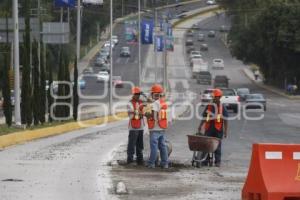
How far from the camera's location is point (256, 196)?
12453mm

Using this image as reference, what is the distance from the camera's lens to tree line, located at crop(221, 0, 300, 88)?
8994cm

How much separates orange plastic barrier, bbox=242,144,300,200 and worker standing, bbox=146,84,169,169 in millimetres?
5748

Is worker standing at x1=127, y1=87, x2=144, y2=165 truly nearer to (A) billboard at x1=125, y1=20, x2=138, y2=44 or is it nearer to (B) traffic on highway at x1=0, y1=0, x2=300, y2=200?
(B) traffic on highway at x1=0, y1=0, x2=300, y2=200

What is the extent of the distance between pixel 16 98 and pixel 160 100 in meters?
12.9

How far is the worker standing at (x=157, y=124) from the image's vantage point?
18.3m

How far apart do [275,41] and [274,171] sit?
79724 millimetres

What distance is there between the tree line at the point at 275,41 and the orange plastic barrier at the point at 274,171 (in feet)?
252

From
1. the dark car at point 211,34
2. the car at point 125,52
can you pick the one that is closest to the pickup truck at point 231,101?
the car at point 125,52

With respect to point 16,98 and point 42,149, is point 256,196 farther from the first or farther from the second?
point 16,98

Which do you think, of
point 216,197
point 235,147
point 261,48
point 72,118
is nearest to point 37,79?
point 72,118

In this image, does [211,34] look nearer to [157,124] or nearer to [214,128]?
[214,128]

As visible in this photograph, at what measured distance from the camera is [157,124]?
60.2ft

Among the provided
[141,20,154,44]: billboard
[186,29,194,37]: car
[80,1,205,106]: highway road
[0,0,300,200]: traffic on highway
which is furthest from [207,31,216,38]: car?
[141,20,154,44]: billboard

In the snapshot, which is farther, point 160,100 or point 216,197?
point 160,100
